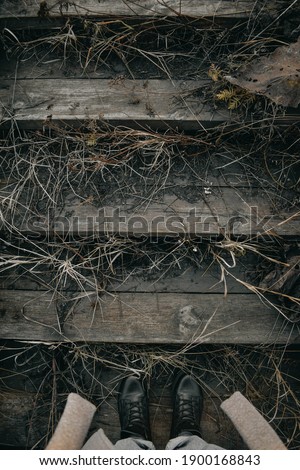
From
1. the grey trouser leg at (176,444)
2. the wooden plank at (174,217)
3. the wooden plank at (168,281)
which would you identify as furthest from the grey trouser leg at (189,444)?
the wooden plank at (174,217)

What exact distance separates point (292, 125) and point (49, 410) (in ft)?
6.79

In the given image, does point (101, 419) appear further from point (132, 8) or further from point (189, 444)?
point (132, 8)

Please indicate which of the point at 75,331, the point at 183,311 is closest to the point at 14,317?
the point at 75,331

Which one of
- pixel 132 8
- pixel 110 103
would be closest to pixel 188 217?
pixel 110 103

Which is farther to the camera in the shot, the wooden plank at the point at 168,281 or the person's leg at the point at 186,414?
the wooden plank at the point at 168,281

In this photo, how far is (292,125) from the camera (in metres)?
2.52

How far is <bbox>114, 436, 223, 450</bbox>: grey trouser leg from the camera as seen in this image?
93.4 inches

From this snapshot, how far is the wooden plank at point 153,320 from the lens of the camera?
2547 mm

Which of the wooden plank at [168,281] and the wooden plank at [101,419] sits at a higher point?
the wooden plank at [168,281]

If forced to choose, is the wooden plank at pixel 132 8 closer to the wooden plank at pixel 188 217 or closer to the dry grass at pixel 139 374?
the wooden plank at pixel 188 217

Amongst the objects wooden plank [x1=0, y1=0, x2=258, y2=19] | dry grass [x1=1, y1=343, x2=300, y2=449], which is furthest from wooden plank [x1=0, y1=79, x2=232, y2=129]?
dry grass [x1=1, y1=343, x2=300, y2=449]

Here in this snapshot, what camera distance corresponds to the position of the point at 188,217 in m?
2.57
